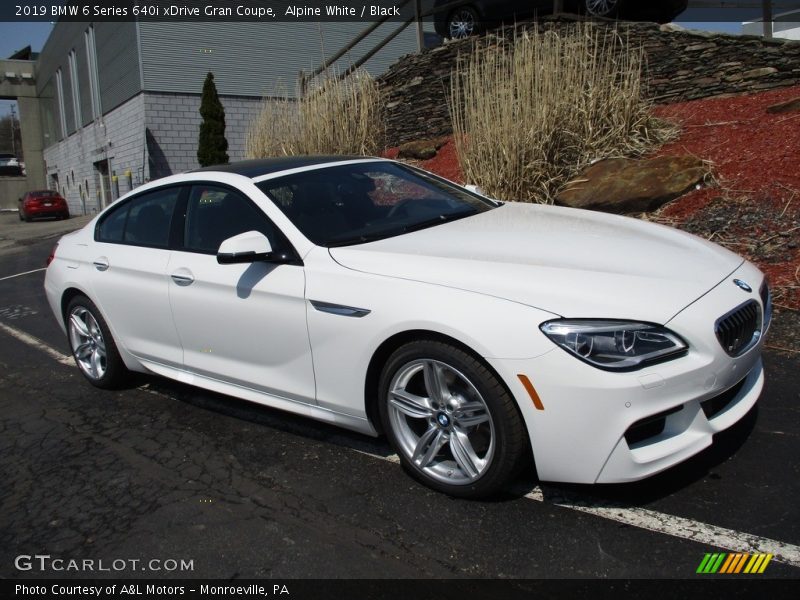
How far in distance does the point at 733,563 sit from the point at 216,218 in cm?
311

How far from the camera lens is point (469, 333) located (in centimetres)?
277

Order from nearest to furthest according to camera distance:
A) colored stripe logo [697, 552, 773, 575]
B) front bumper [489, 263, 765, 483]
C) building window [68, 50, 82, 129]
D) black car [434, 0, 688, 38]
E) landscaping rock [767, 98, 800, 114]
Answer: colored stripe logo [697, 552, 773, 575], front bumper [489, 263, 765, 483], landscaping rock [767, 98, 800, 114], black car [434, 0, 688, 38], building window [68, 50, 82, 129]

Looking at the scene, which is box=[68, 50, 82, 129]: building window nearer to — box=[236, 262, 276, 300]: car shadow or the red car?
the red car

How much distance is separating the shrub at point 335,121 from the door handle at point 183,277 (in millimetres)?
7865

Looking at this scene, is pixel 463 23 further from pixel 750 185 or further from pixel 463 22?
pixel 750 185

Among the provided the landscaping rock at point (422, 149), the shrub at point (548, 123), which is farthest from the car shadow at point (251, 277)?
the landscaping rock at point (422, 149)

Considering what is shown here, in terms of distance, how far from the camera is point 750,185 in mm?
6809

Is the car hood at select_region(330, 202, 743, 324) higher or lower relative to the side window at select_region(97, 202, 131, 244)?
lower

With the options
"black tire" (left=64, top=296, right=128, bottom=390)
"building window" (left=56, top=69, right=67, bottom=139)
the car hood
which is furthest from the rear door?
"building window" (left=56, top=69, right=67, bottom=139)

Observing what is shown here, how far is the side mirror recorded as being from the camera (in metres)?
3.42

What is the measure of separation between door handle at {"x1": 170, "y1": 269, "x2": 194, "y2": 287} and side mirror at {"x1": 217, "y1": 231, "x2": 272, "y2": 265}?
1.84 feet
